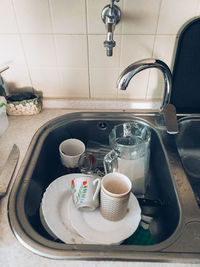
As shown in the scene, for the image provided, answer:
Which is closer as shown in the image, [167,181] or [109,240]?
[109,240]

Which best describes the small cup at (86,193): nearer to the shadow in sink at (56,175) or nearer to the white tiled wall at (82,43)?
the shadow in sink at (56,175)

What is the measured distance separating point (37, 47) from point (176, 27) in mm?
459

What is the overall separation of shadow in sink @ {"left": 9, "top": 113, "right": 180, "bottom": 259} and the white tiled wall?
12cm

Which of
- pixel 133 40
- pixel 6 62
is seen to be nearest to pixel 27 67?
pixel 6 62

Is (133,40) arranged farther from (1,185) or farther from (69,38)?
(1,185)

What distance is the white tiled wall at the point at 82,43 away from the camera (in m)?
0.64

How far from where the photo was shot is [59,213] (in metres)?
0.58

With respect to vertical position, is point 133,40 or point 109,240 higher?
point 133,40

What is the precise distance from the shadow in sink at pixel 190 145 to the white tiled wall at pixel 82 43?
154mm

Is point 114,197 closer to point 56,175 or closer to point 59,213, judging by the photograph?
point 59,213

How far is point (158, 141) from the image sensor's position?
720 mm

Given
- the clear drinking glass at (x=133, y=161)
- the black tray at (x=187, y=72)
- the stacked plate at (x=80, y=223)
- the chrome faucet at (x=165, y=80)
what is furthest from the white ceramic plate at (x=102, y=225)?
the black tray at (x=187, y=72)

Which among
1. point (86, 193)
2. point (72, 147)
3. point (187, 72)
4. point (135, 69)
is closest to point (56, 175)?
point (72, 147)

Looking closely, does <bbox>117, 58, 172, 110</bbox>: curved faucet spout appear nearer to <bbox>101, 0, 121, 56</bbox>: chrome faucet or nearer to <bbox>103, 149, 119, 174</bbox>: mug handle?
<bbox>101, 0, 121, 56</bbox>: chrome faucet
